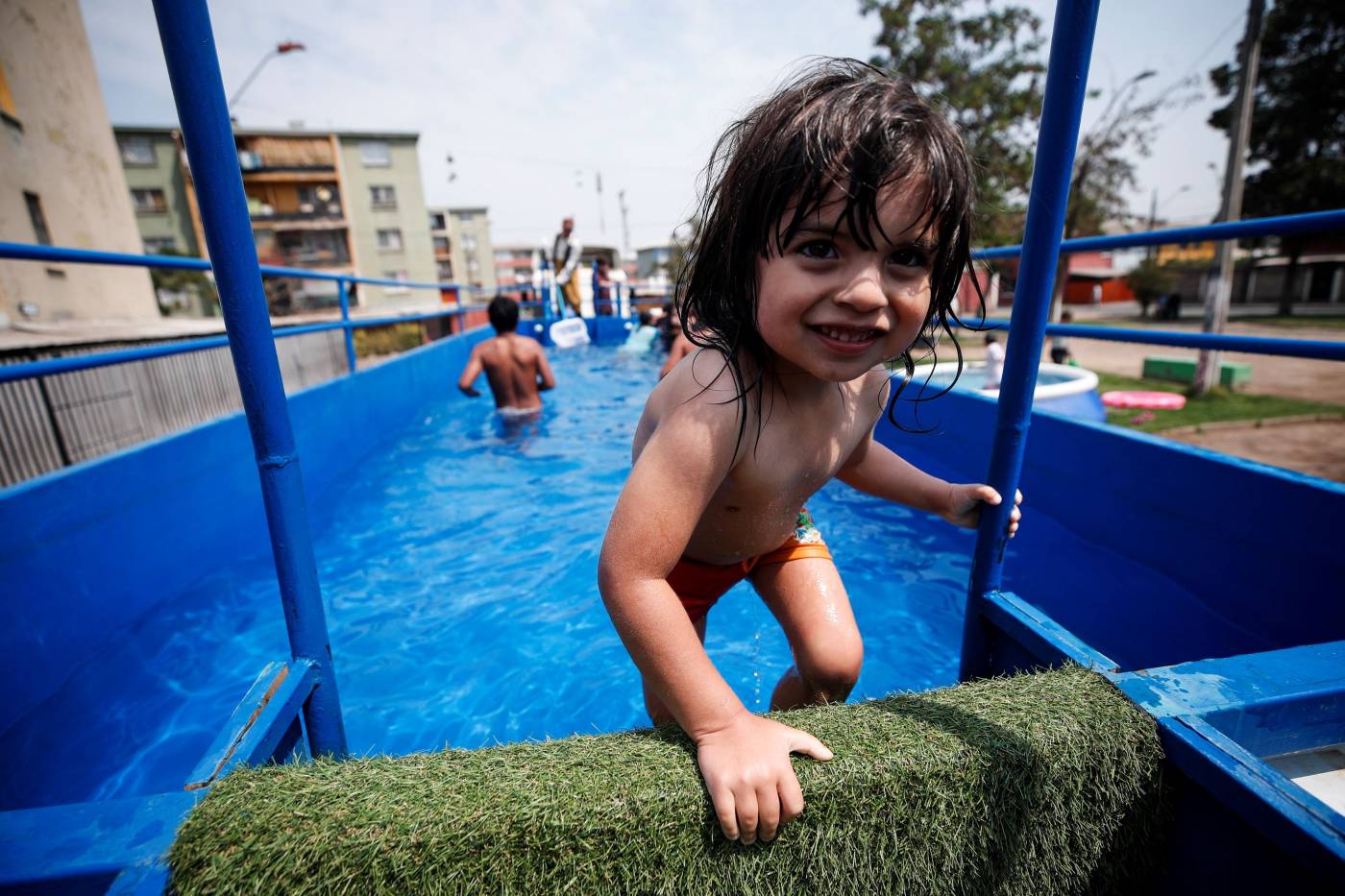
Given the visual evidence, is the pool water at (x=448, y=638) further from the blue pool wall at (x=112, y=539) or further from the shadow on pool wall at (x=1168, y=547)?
the shadow on pool wall at (x=1168, y=547)

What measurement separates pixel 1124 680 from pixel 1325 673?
0.30 m

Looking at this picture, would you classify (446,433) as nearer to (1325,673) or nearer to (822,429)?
(822,429)

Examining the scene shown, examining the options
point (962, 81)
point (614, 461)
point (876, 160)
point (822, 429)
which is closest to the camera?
point (876, 160)

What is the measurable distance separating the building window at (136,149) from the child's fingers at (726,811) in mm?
41275

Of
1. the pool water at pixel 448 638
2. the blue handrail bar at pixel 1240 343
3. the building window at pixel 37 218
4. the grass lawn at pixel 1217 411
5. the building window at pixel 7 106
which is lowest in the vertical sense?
the grass lawn at pixel 1217 411

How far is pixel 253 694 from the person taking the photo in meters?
0.97

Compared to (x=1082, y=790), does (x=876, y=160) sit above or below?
above

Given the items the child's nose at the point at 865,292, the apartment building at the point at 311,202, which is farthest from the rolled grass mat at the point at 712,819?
the apartment building at the point at 311,202

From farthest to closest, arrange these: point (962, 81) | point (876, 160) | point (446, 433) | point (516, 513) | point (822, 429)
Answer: point (962, 81) < point (446, 433) < point (516, 513) < point (822, 429) < point (876, 160)

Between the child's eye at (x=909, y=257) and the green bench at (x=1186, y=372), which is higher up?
the child's eye at (x=909, y=257)

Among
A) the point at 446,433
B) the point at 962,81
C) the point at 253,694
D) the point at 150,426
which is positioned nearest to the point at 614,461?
the point at 446,433

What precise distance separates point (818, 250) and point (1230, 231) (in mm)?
1519

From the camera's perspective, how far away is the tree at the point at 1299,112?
19.5 metres

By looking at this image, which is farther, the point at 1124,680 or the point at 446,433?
the point at 446,433
